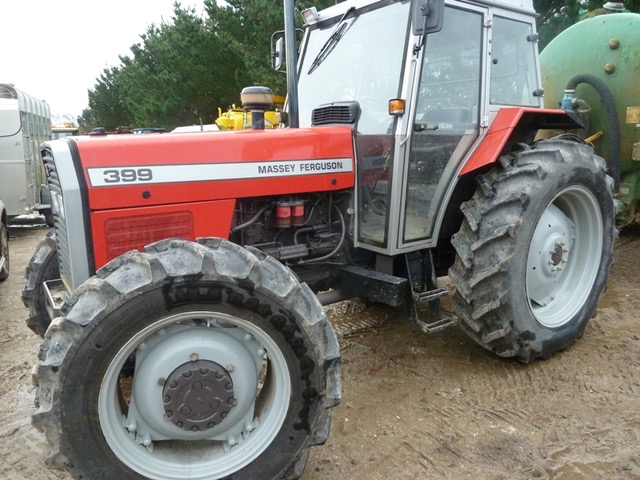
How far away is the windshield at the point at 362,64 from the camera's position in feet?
10.1

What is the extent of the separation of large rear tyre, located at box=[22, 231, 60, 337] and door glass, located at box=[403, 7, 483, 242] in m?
2.11

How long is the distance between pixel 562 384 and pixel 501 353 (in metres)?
0.38

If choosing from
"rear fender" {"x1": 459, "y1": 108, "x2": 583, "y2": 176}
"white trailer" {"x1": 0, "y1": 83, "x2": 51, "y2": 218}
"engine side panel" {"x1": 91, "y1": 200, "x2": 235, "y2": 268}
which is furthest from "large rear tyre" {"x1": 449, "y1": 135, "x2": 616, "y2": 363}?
"white trailer" {"x1": 0, "y1": 83, "x2": 51, "y2": 218}

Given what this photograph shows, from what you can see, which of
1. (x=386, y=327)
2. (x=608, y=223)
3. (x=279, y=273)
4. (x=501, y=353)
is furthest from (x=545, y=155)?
(x=279, y=273)

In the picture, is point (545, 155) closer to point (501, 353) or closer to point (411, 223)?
point (411, 223)

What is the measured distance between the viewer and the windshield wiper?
11.1 ft

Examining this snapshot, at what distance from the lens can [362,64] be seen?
327 centimetres

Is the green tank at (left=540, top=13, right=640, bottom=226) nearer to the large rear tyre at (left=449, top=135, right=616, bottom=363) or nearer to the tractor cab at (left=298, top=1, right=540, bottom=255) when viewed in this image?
the large rear tyre at (left=449, top=135, right=616, bottom=363)

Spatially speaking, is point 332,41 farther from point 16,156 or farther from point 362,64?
point 16,156

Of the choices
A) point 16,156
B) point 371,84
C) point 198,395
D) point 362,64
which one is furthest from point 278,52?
point 16,156

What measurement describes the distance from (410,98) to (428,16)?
1.47 ft

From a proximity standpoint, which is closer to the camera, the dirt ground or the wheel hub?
the wheel hub

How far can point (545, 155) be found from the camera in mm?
3234

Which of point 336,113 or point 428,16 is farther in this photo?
point 336,113
